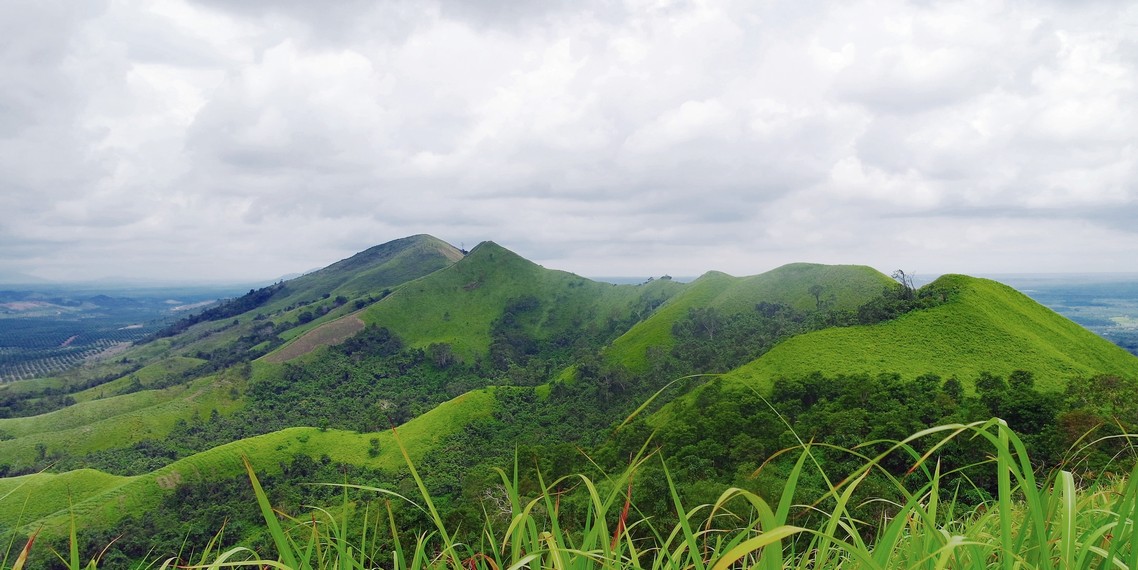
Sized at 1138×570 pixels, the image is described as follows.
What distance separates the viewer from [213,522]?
2397 inches

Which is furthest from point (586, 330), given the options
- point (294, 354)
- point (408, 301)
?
point (294, 354)

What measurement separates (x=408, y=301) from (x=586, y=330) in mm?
55967

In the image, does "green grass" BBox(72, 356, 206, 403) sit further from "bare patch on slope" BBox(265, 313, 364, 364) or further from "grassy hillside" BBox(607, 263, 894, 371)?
"grassy hillside" BBox(607, 263, 894, 371)

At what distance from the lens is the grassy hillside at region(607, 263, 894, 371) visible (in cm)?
9219

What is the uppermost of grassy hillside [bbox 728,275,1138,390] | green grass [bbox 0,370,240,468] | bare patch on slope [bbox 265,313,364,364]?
grassy hillside [bbox 728,275,1138,390]

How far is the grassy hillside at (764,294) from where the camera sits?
9219 cm

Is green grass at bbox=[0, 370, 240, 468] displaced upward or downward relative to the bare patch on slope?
downward

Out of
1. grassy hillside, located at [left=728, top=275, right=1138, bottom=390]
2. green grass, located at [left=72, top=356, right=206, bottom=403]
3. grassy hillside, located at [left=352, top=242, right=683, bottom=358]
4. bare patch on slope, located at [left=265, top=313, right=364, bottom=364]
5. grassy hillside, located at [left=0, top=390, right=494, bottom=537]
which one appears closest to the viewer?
grassy hillside, located at [left=728, top=275, right=1138, bottom=390]

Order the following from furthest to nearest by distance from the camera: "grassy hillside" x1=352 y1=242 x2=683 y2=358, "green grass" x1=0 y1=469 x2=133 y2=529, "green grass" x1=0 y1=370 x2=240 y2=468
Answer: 1. "grassy hillside" x1=352 y1=242 x2=683 y2=358
2. "green grass" x1=0 y1=370 x2=240 y2=468
3. "green grass" x1=0 y1=469 x2=133 y2=529

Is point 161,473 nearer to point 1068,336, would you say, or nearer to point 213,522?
point 213,522

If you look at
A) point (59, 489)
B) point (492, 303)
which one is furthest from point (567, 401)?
point (492, 303)

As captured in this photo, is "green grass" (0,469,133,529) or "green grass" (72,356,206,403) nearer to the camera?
"green grass" (0,469,133,529)

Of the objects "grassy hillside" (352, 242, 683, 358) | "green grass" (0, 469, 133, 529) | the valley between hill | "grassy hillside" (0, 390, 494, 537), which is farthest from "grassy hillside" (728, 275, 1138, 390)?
"grassy hillside" (352, 242, 683, 358)

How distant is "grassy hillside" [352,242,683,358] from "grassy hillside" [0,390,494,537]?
6384cm
